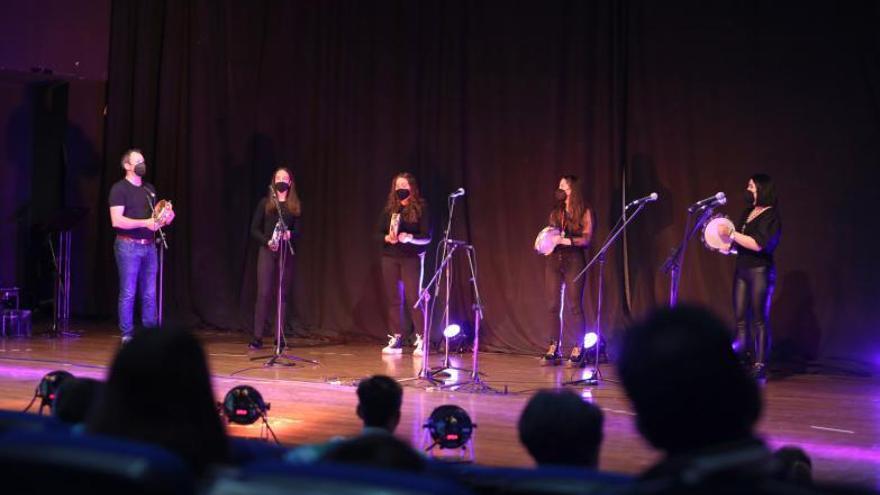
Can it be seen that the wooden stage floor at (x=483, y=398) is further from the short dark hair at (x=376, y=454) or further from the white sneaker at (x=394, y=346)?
the short dark hair at (x=376, y=454)

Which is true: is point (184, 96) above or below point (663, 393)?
above

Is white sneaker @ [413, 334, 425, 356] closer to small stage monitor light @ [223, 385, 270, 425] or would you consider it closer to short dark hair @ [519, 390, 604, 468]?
small stage monitor light @ [223, 385, 270, 425]

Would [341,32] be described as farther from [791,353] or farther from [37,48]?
[791,353]

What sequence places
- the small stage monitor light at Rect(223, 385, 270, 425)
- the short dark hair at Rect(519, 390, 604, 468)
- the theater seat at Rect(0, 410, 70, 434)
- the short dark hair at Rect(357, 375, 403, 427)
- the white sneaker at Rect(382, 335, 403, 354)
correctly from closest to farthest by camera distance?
the theater seat at Rect(0, 410, 70, 434) → the short dark hair at Rect(519, 390, 604, 468) → the short dark hair at Rect(357, 375, 403, 427) → the small stage monitor light at Rect(223, 385, 270, 425) → the white sneaker at Rect(382, 335, 403, 354)

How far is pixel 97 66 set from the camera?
41.1 ft

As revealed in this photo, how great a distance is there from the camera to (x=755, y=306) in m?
8.39

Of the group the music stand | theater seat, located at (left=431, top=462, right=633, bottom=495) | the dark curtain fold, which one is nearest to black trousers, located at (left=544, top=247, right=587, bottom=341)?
the dark curtain fold

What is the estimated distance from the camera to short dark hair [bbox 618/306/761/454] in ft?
6.44

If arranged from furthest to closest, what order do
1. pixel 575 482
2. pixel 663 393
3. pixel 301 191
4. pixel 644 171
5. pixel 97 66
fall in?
pixel 97 66 < pixel 301 191 < pixel 644 171 < pixel 575 482 < pixel 663 393

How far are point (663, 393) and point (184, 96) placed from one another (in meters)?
11.1

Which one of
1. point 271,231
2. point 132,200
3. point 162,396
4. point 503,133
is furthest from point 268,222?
point 162,396

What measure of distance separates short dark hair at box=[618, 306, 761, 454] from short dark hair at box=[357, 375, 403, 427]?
186 centimetres

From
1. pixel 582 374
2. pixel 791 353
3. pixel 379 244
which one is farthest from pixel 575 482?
pixel 379 244

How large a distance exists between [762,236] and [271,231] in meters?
4.51
